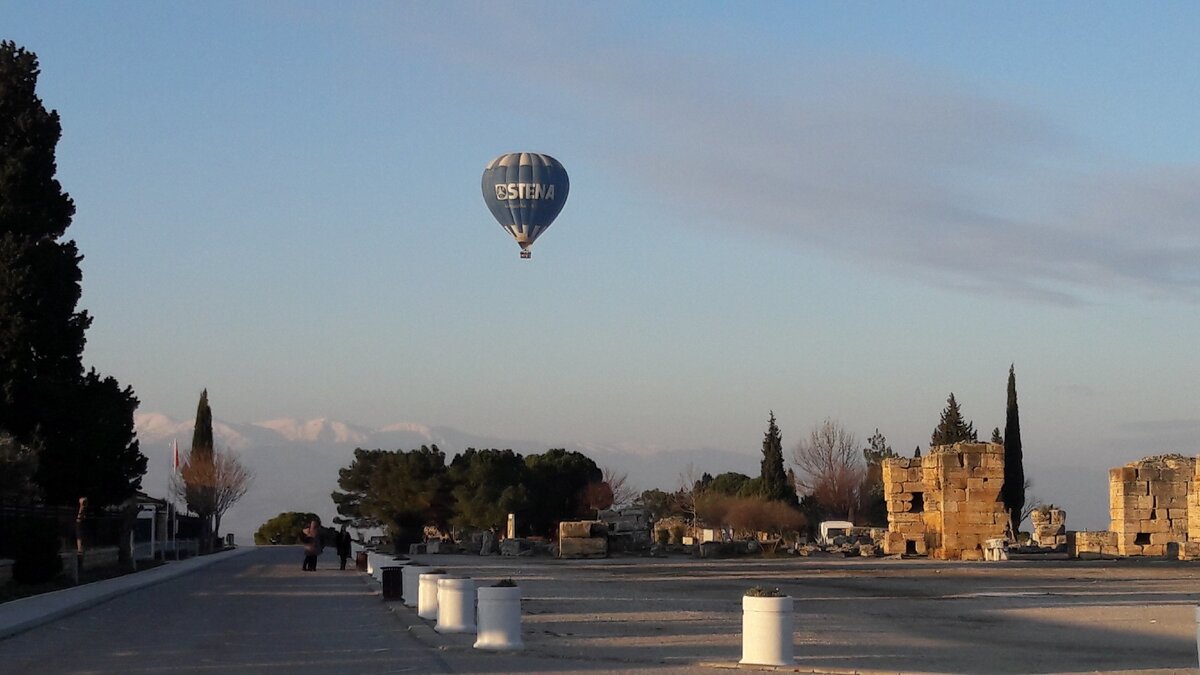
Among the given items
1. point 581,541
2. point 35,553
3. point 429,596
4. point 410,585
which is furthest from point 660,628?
point 581,541

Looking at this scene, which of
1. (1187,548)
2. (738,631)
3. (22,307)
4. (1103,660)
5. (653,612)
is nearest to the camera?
(1103,660)

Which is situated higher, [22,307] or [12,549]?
[22,307]

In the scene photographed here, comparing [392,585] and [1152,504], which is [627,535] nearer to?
[1152,504]

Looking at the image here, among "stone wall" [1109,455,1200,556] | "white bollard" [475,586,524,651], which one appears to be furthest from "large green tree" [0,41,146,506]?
"stone wall" [1109,455,1200,556]

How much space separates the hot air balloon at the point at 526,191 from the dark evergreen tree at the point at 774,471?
3224 cm

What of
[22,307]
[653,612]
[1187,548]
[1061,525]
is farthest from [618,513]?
[653,612]

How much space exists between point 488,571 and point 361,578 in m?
3.62

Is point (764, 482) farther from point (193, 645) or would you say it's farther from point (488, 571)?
point (193, 645)

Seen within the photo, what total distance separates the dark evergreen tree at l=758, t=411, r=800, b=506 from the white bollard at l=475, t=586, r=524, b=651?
70.0 metres

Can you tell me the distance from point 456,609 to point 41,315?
23.9m

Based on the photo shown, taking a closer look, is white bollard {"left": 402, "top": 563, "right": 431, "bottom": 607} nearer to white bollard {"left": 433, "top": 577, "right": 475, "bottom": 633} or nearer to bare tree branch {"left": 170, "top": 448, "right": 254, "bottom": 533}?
white bollard {"left": 433, "top": 577, "right": 475, "bottom": 633}

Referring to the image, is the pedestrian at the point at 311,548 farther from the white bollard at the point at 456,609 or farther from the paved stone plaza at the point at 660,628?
the white bollard at the point at 456,609

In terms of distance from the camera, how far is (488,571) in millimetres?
40281

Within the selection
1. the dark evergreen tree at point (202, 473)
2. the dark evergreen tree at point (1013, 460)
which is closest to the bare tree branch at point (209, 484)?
the dark evergreen tree at point (202, 473)
